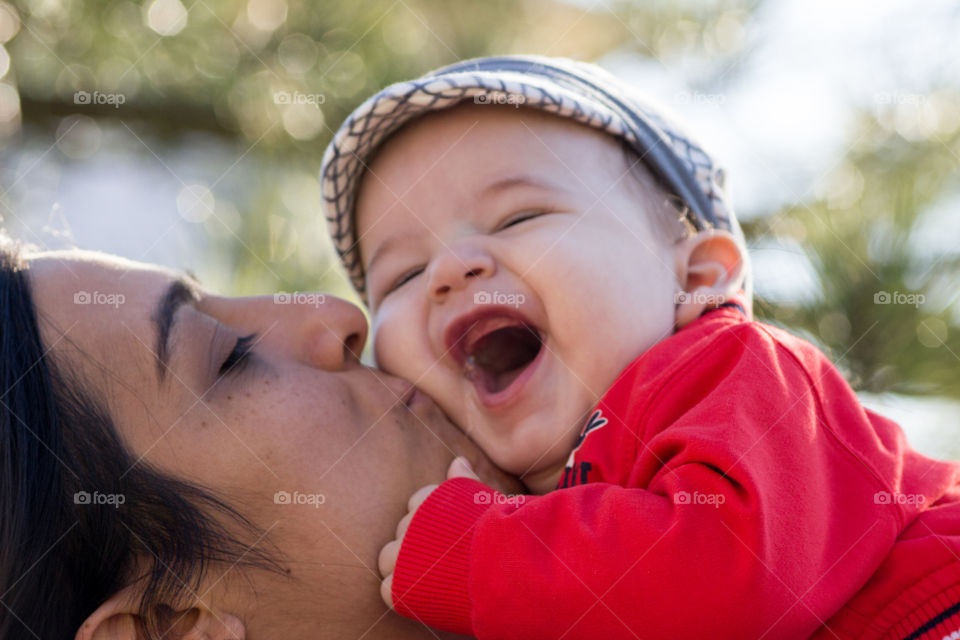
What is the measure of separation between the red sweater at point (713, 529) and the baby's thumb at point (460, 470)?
0.06m

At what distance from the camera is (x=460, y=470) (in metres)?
1.21

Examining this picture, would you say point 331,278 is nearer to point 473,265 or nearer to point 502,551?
point 473,265

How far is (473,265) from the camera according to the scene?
127 centimetres

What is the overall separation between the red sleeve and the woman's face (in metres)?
0.10

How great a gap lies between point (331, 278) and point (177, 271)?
37.3 inches

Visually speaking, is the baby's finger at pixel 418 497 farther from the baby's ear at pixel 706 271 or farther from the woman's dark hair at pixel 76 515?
the baby's ear at pixel 706 271

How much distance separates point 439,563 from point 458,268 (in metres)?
0.47

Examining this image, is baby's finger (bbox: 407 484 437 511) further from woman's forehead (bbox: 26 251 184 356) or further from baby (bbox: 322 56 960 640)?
woman's forehead (bbox: 26 251 184 356)

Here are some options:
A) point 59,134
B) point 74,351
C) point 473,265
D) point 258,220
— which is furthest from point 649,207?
point 59,134

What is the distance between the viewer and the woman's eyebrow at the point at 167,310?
1102 millimetres

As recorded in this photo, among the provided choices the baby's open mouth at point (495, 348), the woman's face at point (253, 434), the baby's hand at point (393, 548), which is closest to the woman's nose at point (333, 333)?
the woman's face at point (253, 434)

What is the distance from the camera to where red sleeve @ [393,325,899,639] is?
3.00 ft

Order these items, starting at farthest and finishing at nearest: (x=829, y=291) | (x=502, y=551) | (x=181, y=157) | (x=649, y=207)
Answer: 1. (x=181, y=157)
2. (x=829, y=291)
3. (x=649, y=207)
4. (x=502, y=551)

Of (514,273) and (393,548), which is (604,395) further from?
(393,548)
